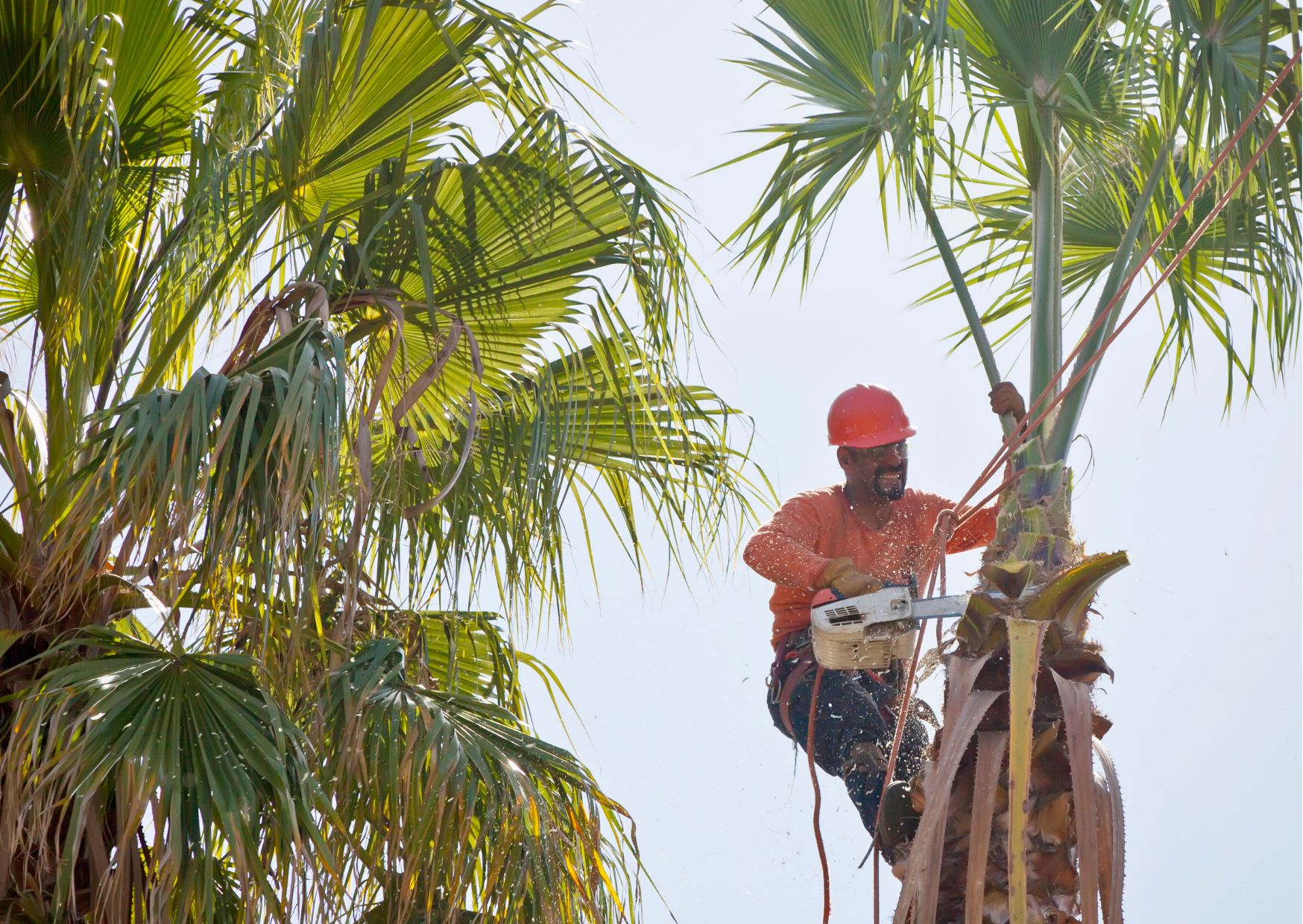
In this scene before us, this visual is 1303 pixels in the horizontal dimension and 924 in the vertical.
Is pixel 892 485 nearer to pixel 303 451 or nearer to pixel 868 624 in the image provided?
pixel 868 624

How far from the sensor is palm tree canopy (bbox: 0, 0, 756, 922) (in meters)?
3.83

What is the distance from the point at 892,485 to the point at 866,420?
0.28m

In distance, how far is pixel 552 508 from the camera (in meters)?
5.29

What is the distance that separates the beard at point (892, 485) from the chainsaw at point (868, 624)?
36.5 inches

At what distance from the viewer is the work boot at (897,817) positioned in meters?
4.50

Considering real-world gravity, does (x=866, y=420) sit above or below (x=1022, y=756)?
above

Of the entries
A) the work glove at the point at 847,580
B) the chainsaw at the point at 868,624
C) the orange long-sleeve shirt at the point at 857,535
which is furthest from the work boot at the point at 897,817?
the orange long-sleeve shirt at the point at 857,535

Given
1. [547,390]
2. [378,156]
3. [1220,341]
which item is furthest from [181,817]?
[1220,341]

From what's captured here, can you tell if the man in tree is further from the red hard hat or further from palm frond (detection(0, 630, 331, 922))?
palm frond (detection(0, 630, 331, 922))

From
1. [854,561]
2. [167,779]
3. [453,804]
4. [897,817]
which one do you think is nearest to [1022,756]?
[897,817]

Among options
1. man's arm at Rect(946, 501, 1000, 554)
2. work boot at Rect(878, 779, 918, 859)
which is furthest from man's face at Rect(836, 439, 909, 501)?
work boot at Rect(878, 779, 918, 859)

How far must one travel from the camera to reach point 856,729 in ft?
17.7

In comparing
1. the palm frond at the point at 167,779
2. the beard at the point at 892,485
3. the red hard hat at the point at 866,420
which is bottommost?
the palm frond at the point at 167,779

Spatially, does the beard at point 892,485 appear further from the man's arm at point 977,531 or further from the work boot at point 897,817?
the work boot at point 897,817
